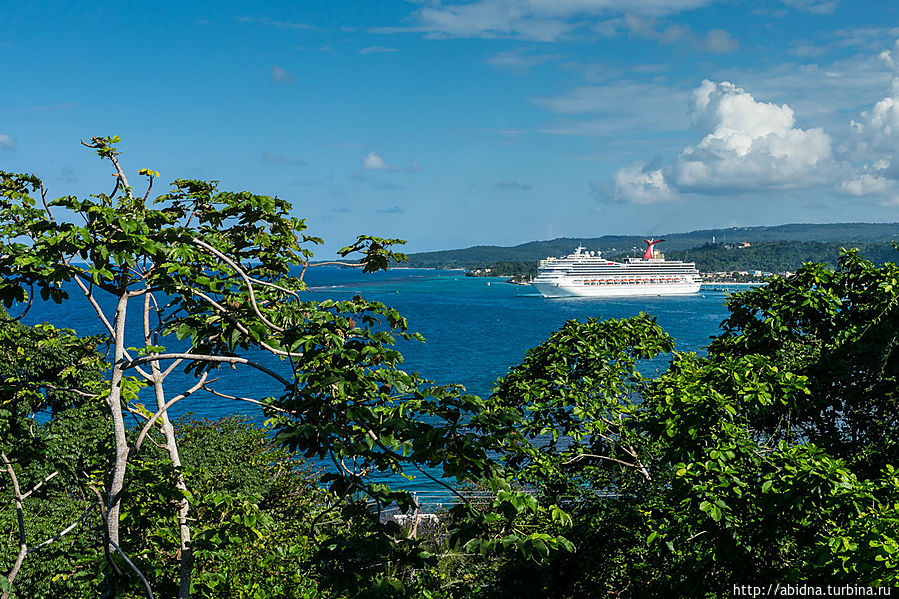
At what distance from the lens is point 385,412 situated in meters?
3.40

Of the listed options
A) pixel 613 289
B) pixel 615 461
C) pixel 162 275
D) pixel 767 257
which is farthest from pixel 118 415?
pixel 767 257

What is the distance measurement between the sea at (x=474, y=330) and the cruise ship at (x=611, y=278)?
6.66ft

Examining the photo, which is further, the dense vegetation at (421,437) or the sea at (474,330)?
the sea at (474,330)

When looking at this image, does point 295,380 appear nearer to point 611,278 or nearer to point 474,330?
point 474,330

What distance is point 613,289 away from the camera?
335 ft

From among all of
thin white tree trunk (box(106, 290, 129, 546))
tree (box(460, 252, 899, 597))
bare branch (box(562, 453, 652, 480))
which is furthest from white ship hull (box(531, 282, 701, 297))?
thin white tree trunk (box(106, 290, 129, 546))

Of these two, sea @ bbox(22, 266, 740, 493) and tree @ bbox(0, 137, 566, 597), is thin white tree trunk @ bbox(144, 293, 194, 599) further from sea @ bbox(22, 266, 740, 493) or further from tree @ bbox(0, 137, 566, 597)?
sea @ bbox(22, 266, 740, 493)

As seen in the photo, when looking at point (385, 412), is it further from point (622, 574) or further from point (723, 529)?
point (622, 574)

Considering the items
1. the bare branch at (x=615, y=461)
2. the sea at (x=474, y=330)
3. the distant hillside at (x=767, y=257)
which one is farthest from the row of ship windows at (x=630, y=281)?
the bare branch at (x=615, y=461)

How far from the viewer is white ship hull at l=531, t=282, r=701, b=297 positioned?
3999 inches

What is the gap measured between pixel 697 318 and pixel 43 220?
72167 mm

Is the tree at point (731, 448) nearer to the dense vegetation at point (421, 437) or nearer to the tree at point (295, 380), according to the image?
the dense vegetation at point (421, 437)

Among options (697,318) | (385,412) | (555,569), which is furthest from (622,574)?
(697,318)

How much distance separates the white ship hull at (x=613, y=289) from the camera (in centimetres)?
10156
